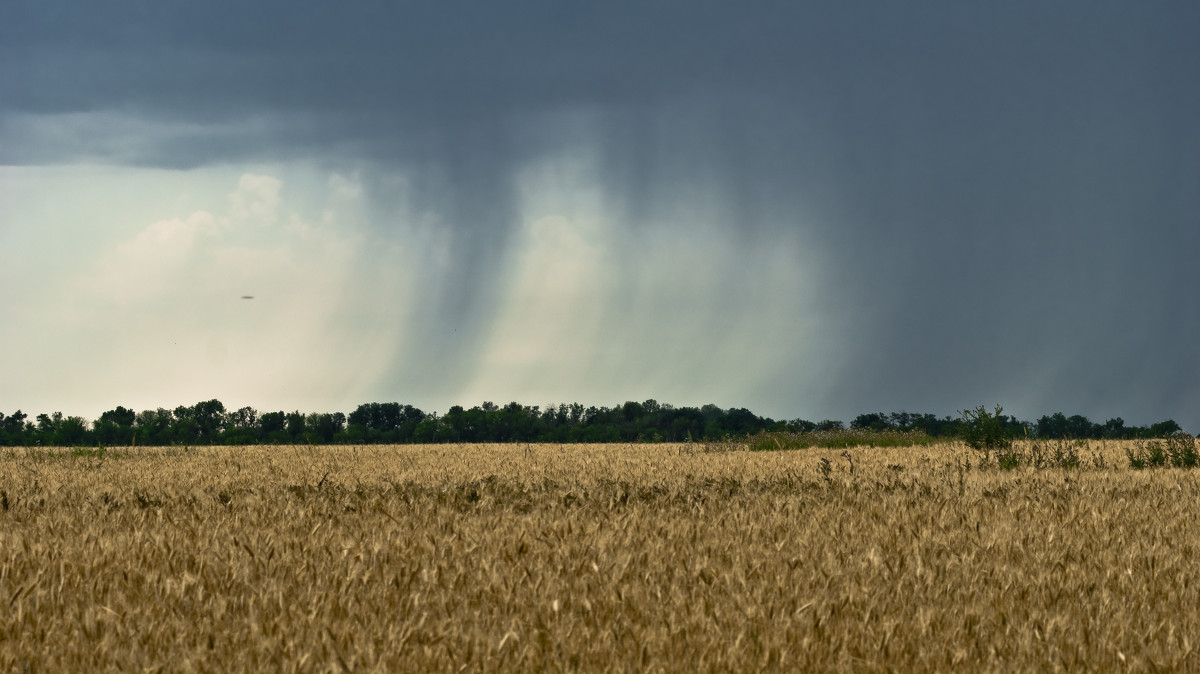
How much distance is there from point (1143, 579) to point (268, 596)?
5539 millimetres

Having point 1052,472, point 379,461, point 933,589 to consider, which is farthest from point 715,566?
point 379,461

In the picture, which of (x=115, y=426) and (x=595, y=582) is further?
(x=115, y=426)

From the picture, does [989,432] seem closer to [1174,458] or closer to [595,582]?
[1174,458]

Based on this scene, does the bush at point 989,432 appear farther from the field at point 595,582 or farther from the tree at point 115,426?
the tree at point 115,426

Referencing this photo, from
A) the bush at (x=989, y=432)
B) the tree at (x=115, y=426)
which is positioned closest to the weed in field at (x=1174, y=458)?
the bush at (x=989, y=432)

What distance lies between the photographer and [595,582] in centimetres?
567

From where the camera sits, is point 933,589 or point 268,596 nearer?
point 268,596

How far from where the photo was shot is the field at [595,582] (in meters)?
4.31

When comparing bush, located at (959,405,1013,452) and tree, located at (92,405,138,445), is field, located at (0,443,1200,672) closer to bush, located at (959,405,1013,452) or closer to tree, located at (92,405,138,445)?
bush, located at (959,405,1013,452)

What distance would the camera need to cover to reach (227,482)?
13.9 m

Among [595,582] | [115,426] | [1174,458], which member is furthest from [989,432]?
[115,426]

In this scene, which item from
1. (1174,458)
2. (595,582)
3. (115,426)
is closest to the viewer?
(595,582)

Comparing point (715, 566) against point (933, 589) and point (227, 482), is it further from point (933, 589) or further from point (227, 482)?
point (227, 482)

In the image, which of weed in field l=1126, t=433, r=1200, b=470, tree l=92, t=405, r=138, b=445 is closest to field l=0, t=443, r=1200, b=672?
weed in field l=1126, t=433, r=1200, b=470
